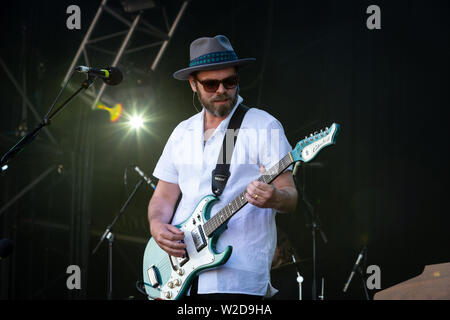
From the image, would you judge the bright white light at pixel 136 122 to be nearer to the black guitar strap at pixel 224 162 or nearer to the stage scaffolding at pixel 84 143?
the stage scaffolding at pixel 84 143

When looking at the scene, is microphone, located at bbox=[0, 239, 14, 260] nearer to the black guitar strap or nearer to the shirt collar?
the black guitar strap

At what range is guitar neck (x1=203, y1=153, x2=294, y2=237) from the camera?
6.95 ft

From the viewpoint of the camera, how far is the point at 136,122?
493 centimetres

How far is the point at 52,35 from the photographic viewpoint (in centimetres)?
489

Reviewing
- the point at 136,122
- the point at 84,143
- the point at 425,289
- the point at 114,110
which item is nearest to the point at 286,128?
the point at 136,122

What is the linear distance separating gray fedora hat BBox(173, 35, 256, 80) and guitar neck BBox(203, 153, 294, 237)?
0.67 metres

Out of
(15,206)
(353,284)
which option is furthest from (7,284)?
(353,284)

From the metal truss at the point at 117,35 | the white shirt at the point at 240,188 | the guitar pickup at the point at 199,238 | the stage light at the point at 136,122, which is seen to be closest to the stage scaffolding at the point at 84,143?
the metal truss at the point at 117,35

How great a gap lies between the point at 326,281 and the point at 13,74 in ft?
14.0

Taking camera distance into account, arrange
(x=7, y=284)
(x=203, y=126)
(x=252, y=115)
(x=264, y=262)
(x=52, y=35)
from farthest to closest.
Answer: (x=52, y=35), (x=7, y=284), (x=203, y=126), (x=252, y=115), (x=264, y=262)

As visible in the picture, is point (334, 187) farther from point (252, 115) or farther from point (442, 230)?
point (252, 115)

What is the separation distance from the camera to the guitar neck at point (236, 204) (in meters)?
2.12

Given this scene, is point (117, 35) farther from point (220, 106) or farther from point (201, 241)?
point (201, 241)

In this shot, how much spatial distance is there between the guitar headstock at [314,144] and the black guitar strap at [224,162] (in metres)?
0.39
